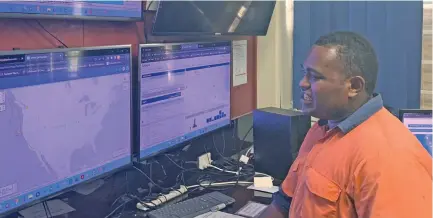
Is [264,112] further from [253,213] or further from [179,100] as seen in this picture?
[253,213]

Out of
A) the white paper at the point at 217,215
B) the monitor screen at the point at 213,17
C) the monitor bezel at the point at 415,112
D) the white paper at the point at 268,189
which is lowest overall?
the white paper at the point at 217,215

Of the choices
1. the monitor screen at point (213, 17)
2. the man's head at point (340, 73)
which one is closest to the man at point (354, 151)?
the man's head at point (340, 73)

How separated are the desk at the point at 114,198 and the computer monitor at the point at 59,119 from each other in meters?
0.14

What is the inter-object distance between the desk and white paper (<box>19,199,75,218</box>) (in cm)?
1

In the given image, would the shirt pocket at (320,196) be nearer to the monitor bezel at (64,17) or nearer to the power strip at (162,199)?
the power strip at (162,199)

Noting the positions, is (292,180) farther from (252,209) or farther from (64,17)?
(64,17)

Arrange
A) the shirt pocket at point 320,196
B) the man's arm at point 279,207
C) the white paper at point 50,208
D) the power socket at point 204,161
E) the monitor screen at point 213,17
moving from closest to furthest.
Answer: the shirt pocket at point 320,196 → the white paper at point 50,208 → the man's arm at point 279,207 → the monitor screen at point 213,17 → the power socket at point 204,161

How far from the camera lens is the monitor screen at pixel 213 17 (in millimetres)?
1920

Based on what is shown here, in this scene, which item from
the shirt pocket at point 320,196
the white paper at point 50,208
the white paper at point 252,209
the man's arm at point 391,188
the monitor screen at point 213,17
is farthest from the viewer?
the monitor screen at point 213,17

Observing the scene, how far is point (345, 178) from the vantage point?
4.05ft

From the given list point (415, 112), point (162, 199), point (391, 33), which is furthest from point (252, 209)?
point (391, 33)

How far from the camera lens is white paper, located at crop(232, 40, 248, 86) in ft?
8.18

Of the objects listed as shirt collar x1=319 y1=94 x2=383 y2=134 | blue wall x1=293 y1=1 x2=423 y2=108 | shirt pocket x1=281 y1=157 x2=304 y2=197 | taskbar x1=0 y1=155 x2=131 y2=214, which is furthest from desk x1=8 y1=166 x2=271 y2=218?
blue wall x1=293 y1=1 x2=423 y2=108

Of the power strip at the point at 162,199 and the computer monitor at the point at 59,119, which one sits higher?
the computer monitor at the point at 59,119
